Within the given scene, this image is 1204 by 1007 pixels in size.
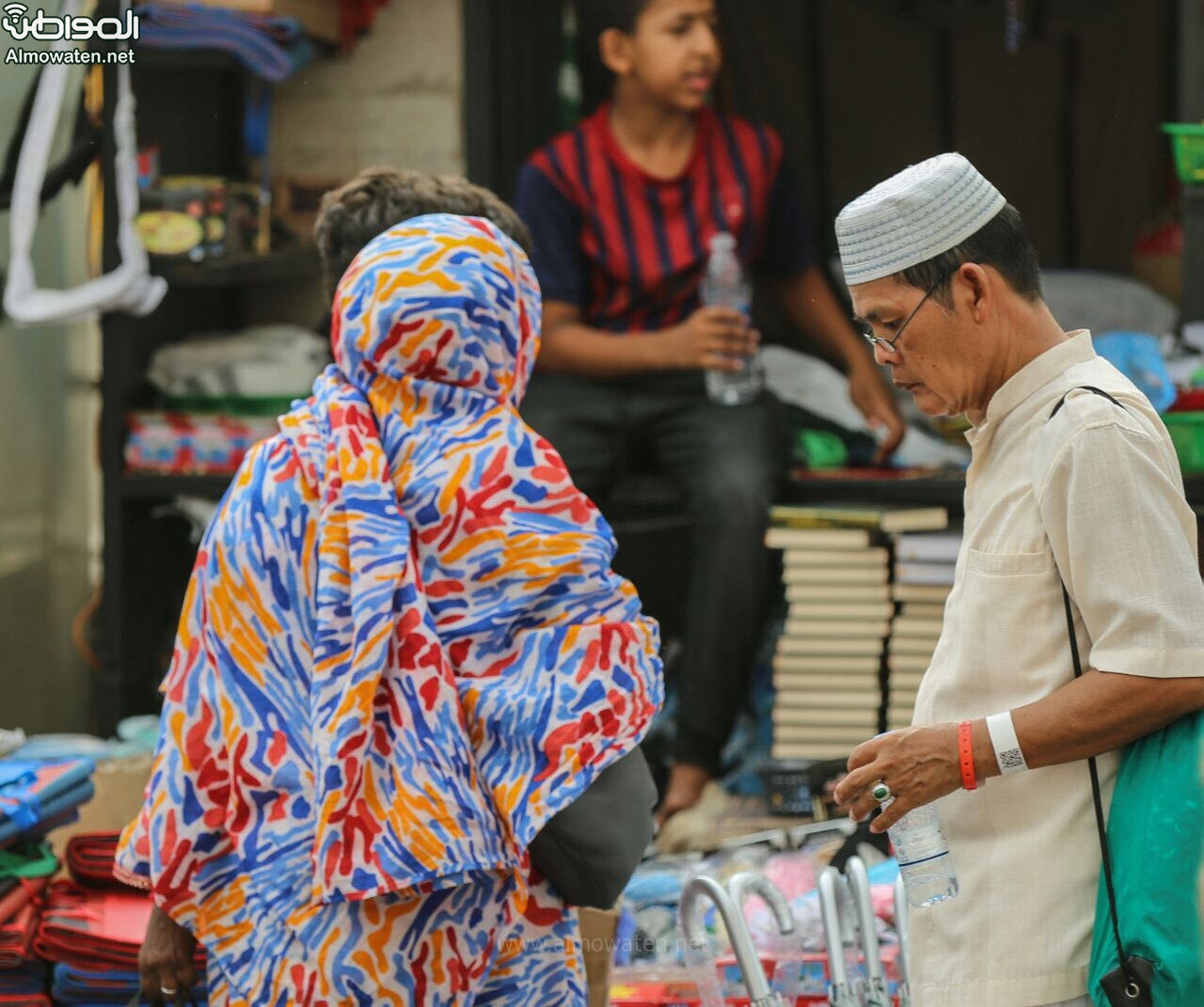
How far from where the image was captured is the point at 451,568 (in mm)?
2020

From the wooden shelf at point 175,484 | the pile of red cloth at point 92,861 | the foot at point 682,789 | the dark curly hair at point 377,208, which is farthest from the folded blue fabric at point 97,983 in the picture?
the wooden shelf at point 175,484

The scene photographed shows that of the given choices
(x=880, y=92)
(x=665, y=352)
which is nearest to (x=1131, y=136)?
(x=880, y=92)

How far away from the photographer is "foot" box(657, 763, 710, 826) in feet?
13.5

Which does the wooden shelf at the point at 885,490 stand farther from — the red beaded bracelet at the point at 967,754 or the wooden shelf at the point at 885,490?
the red beaded bracelet at the point at 967,754

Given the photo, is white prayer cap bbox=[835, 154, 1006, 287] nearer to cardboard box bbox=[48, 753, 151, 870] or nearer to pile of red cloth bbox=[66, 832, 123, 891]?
pile of red cloth bbox=[66, 832, 123, 891]

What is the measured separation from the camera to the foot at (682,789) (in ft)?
13.5

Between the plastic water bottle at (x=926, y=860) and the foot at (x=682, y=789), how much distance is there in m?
2.36

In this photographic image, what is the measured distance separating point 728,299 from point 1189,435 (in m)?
1.26

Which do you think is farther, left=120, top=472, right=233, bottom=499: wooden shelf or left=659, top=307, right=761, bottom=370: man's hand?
left=120, top=472, right=233, bottom=499: wooden shelf

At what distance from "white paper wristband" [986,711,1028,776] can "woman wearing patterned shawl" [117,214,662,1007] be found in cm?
55

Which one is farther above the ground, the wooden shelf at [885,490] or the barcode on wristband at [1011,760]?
the wooden shelf at [885,490]

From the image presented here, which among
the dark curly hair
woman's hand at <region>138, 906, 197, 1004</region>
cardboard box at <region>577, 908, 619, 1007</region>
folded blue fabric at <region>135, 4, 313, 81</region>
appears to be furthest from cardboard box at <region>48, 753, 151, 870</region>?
folded blue fabric at <region>135, 4, 313, 81</region>

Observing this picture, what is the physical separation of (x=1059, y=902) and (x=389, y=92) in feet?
11.8

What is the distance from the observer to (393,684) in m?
1.98
